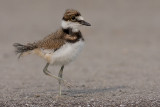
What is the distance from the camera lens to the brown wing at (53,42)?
7496 millimetres

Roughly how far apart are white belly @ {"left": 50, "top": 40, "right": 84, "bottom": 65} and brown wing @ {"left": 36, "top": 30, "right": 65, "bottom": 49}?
0.28ft

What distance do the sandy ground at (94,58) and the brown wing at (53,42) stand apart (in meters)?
0.78

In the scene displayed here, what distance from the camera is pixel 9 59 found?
12672mm

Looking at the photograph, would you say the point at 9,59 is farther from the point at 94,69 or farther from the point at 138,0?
the point at 138,0

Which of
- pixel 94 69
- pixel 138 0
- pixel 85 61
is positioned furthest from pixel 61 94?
pixel 138 0

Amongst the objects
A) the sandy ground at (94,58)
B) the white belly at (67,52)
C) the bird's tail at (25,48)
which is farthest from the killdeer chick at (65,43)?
the sandy ground at (94,58)

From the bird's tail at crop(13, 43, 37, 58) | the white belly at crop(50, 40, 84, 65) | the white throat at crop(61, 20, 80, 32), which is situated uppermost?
the white throat at crop(61, 20, 80, 32)

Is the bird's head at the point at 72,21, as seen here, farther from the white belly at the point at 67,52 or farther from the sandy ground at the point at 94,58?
the sandy ground at the point at 94,58

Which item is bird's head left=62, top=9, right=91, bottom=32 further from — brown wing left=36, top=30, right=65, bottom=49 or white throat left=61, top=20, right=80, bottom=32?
brown wing left=36, top=30, right=65, bottom=49

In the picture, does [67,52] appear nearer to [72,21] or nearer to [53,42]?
[53,42]

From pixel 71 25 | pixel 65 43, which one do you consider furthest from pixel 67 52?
pixel 71 25

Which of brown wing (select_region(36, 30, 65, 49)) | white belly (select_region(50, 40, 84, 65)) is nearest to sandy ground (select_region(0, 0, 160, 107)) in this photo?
white belly (select_region(50, 40, 84, 65))

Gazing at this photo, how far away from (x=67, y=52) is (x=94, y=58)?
17.7 ft

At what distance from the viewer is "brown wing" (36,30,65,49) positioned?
750cm
